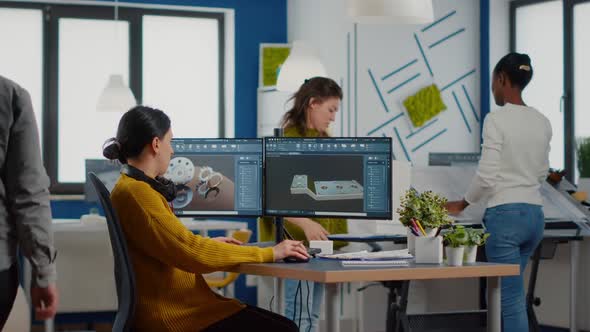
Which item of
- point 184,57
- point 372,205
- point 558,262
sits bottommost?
point 558,262

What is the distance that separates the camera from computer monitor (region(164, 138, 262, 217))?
345 centimetres

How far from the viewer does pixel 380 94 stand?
7.12 m

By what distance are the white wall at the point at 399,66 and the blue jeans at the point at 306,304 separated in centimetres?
323

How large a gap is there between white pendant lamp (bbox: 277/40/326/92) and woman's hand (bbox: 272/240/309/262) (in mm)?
3362

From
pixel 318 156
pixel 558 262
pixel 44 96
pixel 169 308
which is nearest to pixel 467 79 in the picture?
pixel 558 262

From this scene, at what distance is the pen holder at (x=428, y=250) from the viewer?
305 centimetres

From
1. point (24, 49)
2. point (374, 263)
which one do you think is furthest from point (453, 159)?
point (24, 49)

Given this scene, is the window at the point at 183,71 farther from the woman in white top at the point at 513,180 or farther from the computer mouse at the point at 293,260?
the computer mouse at the point at 293,260

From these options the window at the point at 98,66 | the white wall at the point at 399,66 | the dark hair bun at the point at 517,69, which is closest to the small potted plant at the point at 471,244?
the dark hair bun at the point at 517,69

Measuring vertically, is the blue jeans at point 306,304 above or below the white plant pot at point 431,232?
below

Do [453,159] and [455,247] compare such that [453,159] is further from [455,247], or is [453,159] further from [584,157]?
[455,247]

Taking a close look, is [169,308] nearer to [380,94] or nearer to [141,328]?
[141,328]

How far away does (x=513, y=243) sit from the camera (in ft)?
13.2

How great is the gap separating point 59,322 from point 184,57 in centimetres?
252
